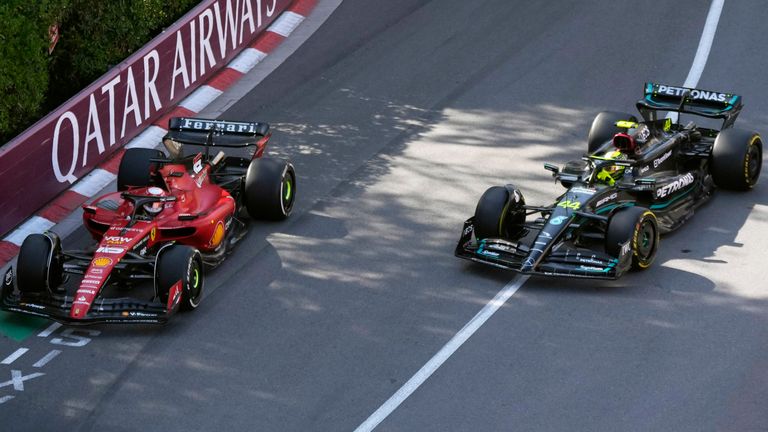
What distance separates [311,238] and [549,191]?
3.19 metres

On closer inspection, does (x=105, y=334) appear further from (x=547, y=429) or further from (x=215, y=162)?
(x=547, y=429)

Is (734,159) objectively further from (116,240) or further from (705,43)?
(116,240)

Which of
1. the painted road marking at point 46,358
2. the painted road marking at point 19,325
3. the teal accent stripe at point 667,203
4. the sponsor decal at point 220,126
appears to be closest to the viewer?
the painted road marking at point 46,358

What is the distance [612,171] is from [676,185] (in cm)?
85

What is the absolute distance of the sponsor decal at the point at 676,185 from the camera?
1523 centimetres

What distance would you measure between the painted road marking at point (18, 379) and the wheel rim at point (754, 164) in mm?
8787

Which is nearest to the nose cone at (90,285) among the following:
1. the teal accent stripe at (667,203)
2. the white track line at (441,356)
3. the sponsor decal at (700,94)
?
the white track line at (441,356)

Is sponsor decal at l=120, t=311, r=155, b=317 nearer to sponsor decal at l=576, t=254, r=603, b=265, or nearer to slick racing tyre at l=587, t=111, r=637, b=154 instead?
sponsor decal at l=576, t=254, r=603, b=265

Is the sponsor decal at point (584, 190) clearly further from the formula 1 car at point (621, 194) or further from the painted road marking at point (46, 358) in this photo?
the painted road marking at point (46, 358)

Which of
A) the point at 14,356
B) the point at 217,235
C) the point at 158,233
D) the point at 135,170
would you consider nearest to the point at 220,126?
the point at 135,170

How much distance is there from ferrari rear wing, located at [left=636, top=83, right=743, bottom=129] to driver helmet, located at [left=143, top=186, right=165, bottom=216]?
6.37m

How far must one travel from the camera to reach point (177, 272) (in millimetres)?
13562

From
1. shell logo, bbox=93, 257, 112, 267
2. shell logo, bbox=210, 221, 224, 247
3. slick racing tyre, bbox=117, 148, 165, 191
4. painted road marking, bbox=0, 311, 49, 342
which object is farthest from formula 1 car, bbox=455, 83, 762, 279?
painted road marking, bbox=0, 311, 49, 342

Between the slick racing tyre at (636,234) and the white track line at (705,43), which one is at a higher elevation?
the white track line at (705,43)
